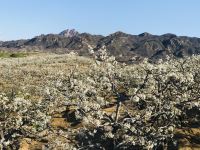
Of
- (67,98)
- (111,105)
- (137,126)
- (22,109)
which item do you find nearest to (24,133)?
(22,109)

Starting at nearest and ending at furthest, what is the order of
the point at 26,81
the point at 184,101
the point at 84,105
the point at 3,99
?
the point at 84,105 → the point at 184,101 → the point at 3,99 → the point at 26,81

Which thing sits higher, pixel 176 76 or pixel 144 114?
pixel 176 76

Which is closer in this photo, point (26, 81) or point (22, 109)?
point (22, 109)

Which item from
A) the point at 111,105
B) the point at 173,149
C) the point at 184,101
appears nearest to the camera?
the point at 184,101

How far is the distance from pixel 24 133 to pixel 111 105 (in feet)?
53.4

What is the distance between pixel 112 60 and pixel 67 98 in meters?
4.06

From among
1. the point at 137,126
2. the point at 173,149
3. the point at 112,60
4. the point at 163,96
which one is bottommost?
the point at 173,149

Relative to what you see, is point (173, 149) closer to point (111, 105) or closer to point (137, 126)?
point (137, 126)

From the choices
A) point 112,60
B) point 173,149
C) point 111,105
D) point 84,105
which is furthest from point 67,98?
point 111,105

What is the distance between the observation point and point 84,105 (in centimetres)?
2822

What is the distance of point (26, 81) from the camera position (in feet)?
252

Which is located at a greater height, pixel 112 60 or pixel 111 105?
pixel 112 60

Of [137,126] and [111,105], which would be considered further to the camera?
[111,105]

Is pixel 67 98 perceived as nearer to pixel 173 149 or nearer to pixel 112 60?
pixel 112 60
